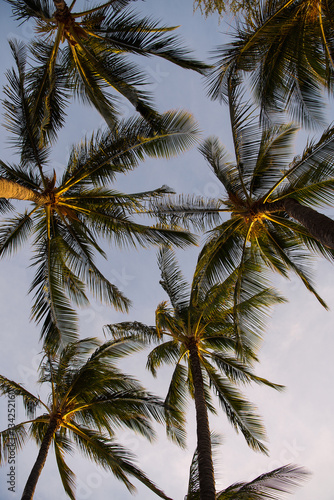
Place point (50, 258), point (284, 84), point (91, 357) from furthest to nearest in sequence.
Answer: point (91, 357)
point (50, 258)
point (284, 84)

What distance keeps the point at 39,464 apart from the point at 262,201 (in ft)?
24.4

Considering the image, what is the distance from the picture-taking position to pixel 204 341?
1039 cm

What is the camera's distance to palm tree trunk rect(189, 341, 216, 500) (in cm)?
655

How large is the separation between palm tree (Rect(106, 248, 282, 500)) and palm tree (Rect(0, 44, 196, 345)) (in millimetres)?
1375

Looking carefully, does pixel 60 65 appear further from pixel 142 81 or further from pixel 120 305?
pixel 120 305

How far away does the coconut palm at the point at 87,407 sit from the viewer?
862cm

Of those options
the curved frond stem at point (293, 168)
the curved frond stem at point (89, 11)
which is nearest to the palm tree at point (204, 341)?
the curved frond stem at point (293, 168)

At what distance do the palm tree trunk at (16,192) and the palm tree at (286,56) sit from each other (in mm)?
4278

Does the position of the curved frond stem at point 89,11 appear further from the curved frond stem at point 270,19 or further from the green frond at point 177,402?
the green frond at point 177,402

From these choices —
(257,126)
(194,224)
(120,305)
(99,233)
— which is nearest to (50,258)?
(99,233)

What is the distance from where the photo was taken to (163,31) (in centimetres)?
845

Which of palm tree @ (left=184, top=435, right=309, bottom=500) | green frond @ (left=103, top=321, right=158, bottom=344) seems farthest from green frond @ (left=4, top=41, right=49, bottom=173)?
palm tree @ (left=184, top=435, right=309, bottom=500)

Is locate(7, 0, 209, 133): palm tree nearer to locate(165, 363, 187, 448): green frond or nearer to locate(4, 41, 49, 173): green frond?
locate(4, 41, 49, 173): green frond

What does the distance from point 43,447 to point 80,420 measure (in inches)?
51.3
